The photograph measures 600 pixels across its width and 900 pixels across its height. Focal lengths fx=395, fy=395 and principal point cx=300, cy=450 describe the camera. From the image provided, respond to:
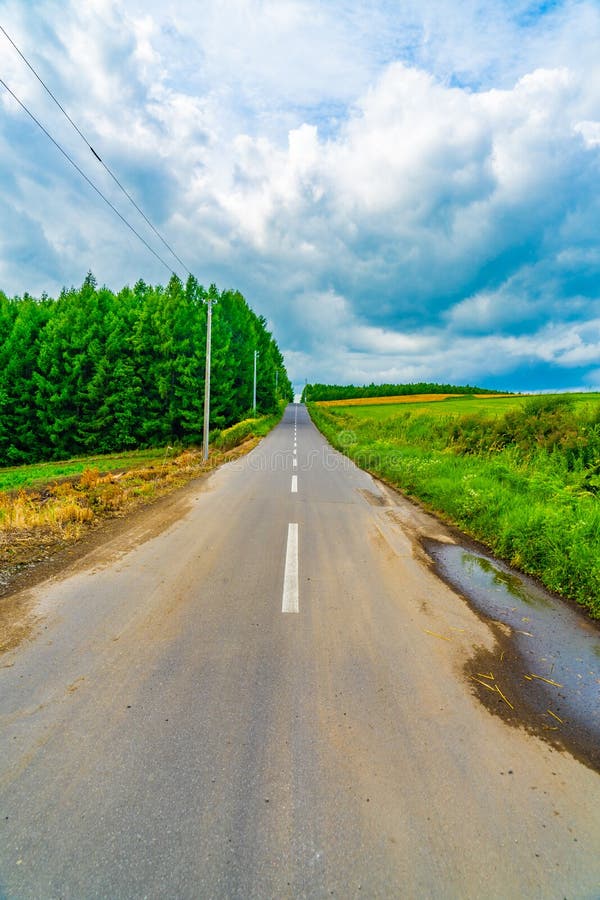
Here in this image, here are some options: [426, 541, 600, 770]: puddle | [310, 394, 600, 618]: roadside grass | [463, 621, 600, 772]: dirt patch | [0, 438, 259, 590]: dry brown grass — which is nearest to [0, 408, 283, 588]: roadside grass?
[0, 438, 259, 590]: dry brown grass

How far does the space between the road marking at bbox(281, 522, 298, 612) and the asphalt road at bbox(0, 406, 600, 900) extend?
0.13ft

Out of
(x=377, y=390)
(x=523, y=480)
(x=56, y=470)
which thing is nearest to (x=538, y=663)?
(x=523, y=480)

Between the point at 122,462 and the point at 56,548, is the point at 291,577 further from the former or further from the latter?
the point at 122,462

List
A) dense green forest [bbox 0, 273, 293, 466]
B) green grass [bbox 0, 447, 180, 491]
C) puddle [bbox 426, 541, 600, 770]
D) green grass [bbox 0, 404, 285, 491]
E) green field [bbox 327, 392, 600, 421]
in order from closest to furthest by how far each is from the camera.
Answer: puddle [bbox 426, 541, 600, 770] < green field [bbox 327, 392, 600, 421] < green grass [bbox 0, 447, 180, 491] < green grass [bbox 0, 404, 285, 491] < dense green forest [bbox 0, 273, 293, 466]

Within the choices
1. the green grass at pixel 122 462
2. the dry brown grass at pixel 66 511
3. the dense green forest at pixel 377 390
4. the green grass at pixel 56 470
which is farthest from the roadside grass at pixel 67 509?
the dense green forest at pixel 377 390

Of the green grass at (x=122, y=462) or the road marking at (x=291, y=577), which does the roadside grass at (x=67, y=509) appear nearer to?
the road marking at (x=291, y=577)

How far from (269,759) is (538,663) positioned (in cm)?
263

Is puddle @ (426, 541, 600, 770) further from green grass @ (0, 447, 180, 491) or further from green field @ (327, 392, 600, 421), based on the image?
green grass @ (0, 447, 180, 491)

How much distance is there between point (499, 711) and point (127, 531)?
6.09m

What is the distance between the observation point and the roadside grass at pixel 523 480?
18.4ft

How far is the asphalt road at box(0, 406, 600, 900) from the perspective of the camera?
1.79 meters

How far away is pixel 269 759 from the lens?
7.78 feet

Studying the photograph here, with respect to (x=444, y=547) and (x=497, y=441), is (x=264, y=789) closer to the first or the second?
(x=444, y=547)

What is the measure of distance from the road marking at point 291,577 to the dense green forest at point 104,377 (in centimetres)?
2850
